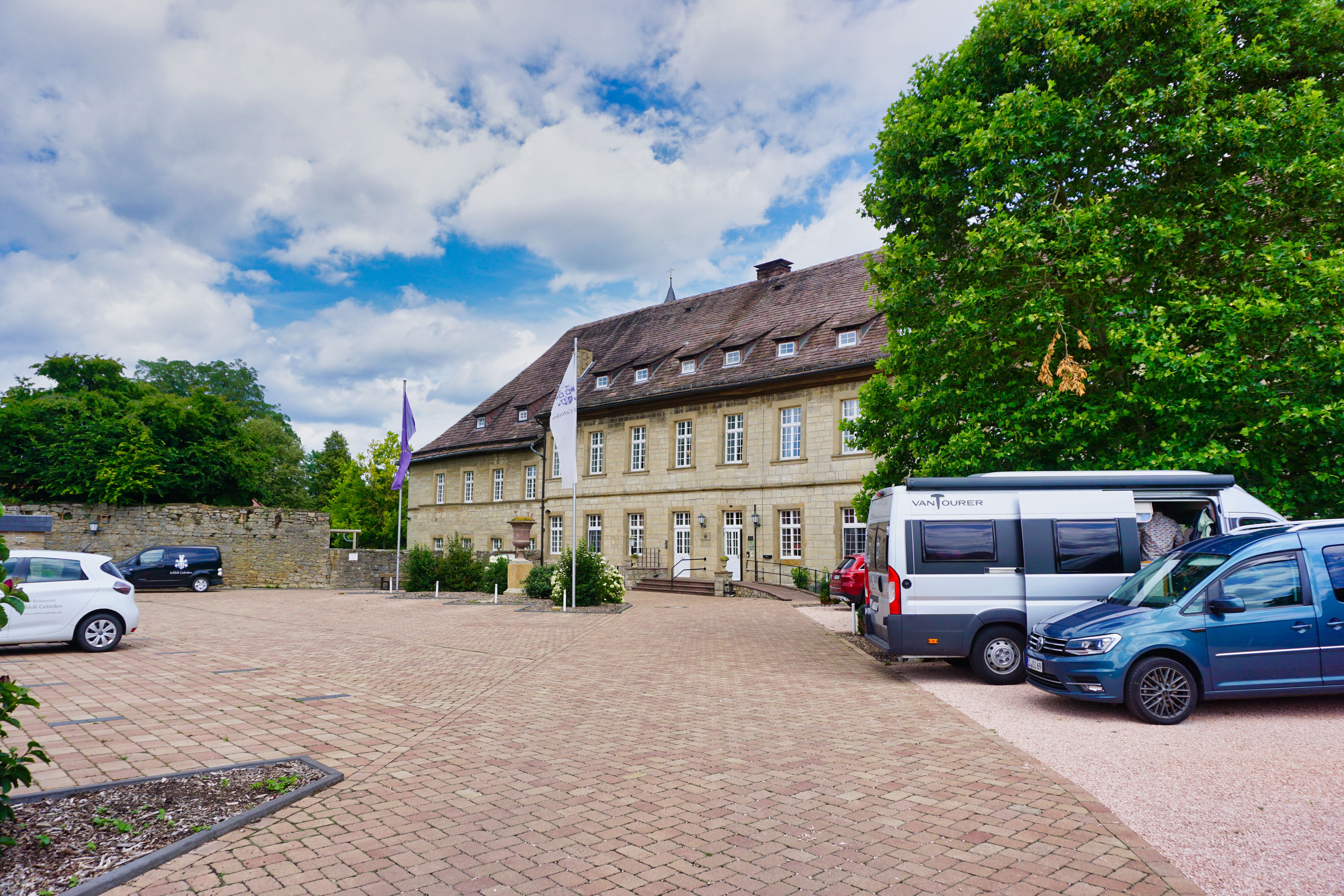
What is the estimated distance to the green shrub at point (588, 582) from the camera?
838 inches

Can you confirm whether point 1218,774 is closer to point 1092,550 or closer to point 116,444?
point 1092,550

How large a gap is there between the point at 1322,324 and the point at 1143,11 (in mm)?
4579

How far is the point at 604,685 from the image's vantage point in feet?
31.3

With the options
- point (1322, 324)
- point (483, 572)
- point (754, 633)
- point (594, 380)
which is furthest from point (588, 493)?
point (1322, 324)

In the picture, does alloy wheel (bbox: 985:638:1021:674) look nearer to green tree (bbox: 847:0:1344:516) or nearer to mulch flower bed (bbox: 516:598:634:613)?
green tree (bbox: 847:0:1344:516)

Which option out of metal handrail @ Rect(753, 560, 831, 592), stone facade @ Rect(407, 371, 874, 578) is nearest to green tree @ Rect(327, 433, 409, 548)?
stone facade @ Rect(407, 371, 874, 578)

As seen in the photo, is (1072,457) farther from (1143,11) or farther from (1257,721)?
(1143,11)

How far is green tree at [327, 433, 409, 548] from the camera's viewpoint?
51469 mm

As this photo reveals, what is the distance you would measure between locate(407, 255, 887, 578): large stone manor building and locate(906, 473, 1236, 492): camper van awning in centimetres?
1540

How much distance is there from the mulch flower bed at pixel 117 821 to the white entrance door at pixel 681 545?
26.7m

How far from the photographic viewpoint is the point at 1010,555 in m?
10.1

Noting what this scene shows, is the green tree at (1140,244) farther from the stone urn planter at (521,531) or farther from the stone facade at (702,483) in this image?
the stone urn planter at (521,531)

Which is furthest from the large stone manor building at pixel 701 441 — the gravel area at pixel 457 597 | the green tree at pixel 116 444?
the green tree at pixel 116 444

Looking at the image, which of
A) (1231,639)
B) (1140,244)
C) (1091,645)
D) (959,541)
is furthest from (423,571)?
(1231,639)
